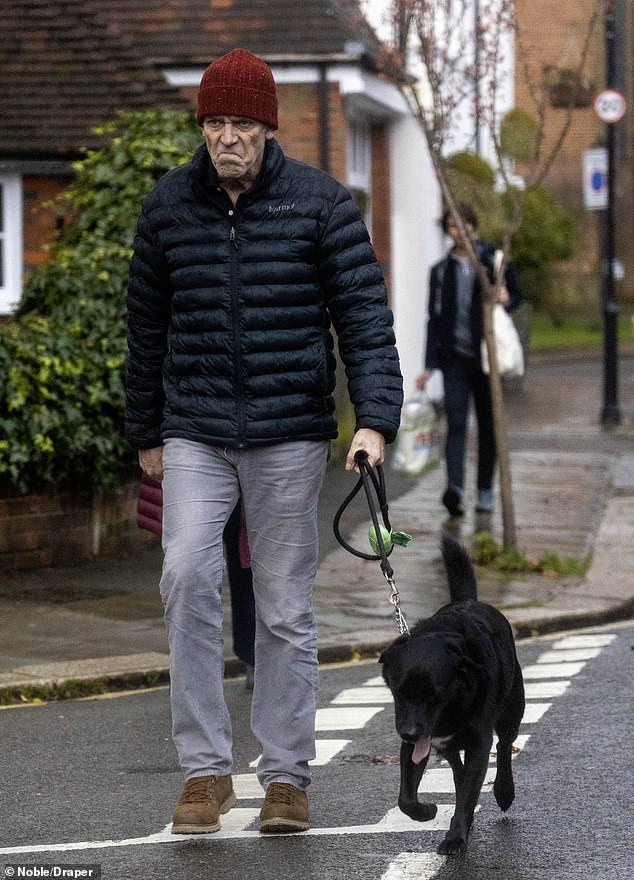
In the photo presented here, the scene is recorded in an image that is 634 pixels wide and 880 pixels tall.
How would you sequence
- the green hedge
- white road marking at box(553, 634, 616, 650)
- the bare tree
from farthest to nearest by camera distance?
1. the bare tree
2. the green hedge
3. white road marking at box(553, 634, 616, 650)

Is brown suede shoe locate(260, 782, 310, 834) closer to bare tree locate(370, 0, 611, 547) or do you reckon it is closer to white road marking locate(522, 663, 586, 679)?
white road marking locate(522, 663, 586, 679)

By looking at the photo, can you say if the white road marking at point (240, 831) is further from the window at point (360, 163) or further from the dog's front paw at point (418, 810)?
the window at point (360, 163)

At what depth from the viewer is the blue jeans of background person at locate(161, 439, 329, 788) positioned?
5.18 m

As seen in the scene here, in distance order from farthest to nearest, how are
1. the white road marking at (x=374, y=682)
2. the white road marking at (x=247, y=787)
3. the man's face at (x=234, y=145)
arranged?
the white road marking at (x=374, y=682) < the white road marking at (x=247, y=787) < the man's face at (x=234, y=145)

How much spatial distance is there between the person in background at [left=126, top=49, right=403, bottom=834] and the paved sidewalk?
98.2 inches

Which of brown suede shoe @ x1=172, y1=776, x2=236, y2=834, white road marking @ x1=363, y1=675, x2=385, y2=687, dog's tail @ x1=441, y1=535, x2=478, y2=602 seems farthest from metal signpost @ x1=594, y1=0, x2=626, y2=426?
brown suede shoe @ x1=172, y1=776, x2=236, y2=834

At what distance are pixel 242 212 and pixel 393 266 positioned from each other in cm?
1408

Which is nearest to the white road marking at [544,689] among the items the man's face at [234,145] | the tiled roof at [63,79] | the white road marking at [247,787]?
the white road marking at [247,787]

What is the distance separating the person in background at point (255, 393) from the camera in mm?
5180

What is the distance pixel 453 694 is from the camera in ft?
15.5

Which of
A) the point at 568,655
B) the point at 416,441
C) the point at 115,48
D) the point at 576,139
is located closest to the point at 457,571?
the point at 568,655

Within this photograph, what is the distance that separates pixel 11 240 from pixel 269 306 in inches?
427

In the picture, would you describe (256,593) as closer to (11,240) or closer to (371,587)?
(371,587)

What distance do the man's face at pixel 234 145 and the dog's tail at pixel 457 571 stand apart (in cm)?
126
